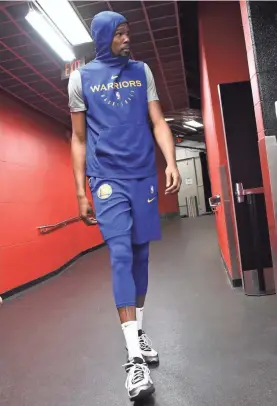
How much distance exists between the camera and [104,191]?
5.27 feet

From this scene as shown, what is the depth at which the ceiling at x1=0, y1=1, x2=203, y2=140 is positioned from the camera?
3.69m

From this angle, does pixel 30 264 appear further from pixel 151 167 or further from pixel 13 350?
pixel 151 167

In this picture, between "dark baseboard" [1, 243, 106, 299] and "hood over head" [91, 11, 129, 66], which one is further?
"dark baseboard" [1, 243, 106, 299]

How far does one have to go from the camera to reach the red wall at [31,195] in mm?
4691

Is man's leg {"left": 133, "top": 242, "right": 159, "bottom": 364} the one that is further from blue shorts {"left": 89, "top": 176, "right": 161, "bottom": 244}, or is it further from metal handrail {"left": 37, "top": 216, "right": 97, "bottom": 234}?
metal handrail {"left": 37, "top": 216, "right": 97, "bottom": 234}

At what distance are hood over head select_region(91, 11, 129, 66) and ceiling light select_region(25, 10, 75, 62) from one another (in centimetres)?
208

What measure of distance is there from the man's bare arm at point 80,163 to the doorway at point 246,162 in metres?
1.47

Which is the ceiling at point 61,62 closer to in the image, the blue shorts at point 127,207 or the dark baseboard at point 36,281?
the blue shorts at point 127,207

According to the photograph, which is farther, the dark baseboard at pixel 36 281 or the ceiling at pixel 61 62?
the dark baseboard at pixel 36 281

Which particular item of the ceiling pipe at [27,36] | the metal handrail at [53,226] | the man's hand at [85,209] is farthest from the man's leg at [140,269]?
the metal handrail at [53,226]

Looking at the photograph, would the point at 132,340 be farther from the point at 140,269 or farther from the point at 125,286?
the point at 140,269

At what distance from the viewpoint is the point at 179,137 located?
16234 millimetres

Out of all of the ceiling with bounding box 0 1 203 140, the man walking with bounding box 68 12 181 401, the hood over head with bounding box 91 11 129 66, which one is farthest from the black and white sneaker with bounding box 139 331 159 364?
the ceiling with bounding box 0 1 203 140

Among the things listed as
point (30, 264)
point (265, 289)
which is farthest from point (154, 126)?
point (30, 264)
